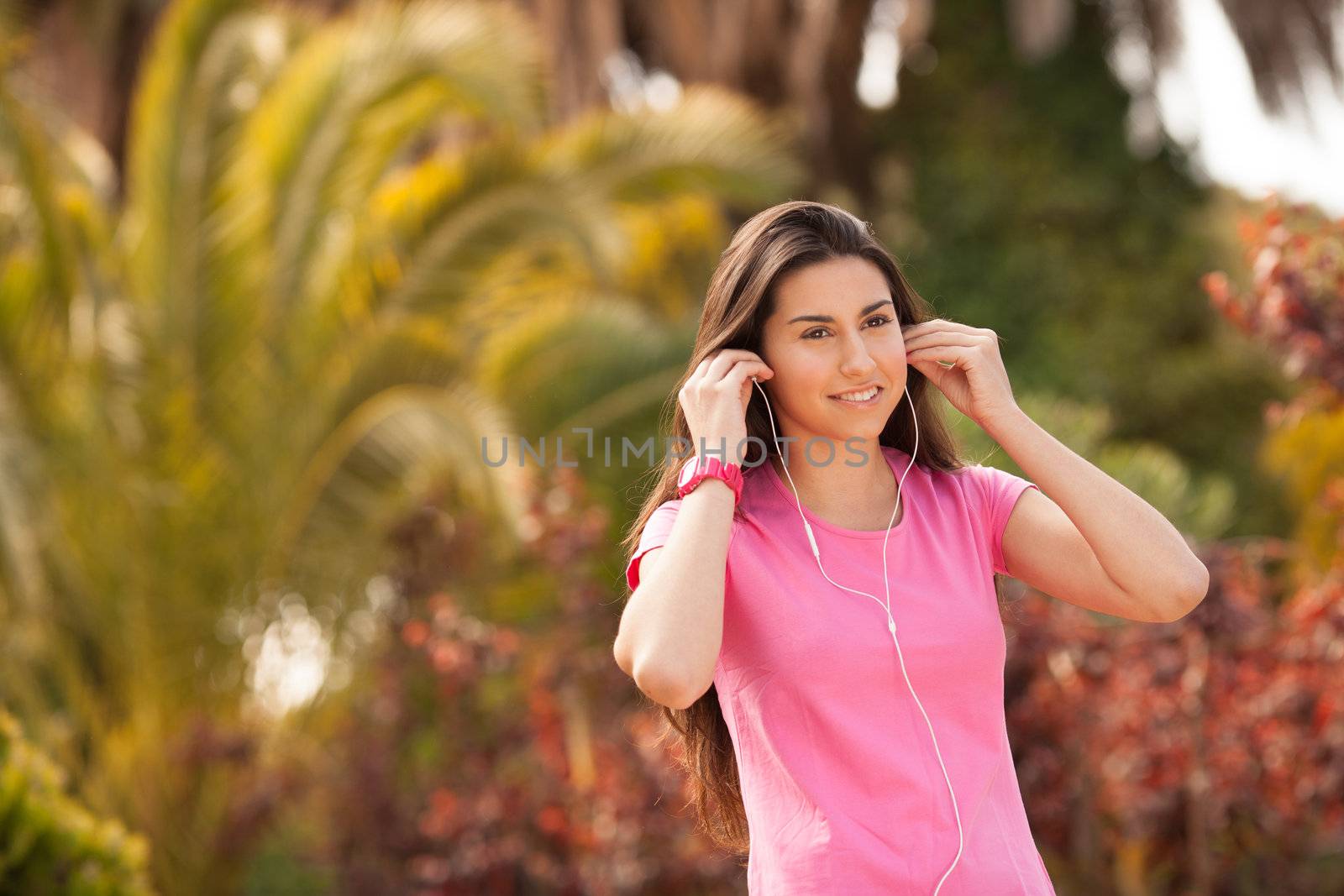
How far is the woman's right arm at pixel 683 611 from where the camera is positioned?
78.0 inches

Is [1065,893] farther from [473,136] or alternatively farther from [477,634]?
[473,136]

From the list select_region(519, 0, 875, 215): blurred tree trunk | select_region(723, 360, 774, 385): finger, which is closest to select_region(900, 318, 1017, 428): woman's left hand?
select_region(723, 360, 774, 385): finger

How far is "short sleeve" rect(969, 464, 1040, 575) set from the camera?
228cm

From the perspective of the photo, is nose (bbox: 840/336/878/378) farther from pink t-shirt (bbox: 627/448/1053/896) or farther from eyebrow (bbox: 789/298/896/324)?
pink t-shirt (bbox: 627/448/1053/896)

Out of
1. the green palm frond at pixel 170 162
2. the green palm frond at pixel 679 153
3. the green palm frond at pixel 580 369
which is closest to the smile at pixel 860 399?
the green palm frond at pixel 580 369

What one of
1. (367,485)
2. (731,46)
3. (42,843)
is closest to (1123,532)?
(42,843)

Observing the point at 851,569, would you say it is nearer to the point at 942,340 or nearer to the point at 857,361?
the point at 857,361

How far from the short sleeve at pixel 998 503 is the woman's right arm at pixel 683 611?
0.47 m

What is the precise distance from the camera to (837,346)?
85.7 inches

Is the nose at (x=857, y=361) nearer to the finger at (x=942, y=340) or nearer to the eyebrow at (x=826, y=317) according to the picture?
the eyebrow at (x=826, y=317)

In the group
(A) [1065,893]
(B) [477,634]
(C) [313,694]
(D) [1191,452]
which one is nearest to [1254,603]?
(A) [1065,893]

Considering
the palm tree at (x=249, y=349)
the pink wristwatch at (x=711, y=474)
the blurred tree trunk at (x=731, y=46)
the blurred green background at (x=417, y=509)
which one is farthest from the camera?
the blurred tree trunk at (x=731, y=46)

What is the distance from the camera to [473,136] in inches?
402

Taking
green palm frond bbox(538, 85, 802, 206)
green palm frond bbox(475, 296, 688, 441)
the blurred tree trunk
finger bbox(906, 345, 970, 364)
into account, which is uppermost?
the blurred tree trunk
